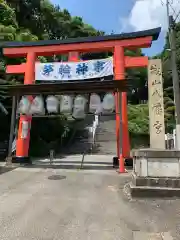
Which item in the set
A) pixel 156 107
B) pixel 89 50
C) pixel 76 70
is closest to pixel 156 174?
pixel 156 107

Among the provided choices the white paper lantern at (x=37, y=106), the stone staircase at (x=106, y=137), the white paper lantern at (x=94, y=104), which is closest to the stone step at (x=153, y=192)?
the white paper lantern at (x=94, y=104)

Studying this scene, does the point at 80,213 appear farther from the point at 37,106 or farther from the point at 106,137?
the point at 106,137

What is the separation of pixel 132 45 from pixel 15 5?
78.2 ft

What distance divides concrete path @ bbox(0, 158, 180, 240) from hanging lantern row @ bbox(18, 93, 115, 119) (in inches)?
157

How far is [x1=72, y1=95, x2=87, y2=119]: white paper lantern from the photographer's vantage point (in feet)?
41.4

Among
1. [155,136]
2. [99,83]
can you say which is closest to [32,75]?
[99,83]

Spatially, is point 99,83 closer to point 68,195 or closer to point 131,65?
point 131,65

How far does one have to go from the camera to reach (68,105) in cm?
1284

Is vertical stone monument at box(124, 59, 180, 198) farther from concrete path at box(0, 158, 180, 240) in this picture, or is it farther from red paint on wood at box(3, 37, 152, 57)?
red paint on wood at box(3, 37, 152, 57)

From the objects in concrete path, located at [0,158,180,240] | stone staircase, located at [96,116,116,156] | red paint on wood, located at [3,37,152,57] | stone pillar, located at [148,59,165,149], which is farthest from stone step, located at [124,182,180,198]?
stone staircase, located at [96,116,116,156]

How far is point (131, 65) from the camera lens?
14383mm

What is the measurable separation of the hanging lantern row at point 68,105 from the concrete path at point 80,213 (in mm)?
3990

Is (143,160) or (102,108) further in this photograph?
(102,108)

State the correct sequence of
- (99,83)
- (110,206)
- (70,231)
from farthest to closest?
(99,83)
(110,206)
(70,231)
